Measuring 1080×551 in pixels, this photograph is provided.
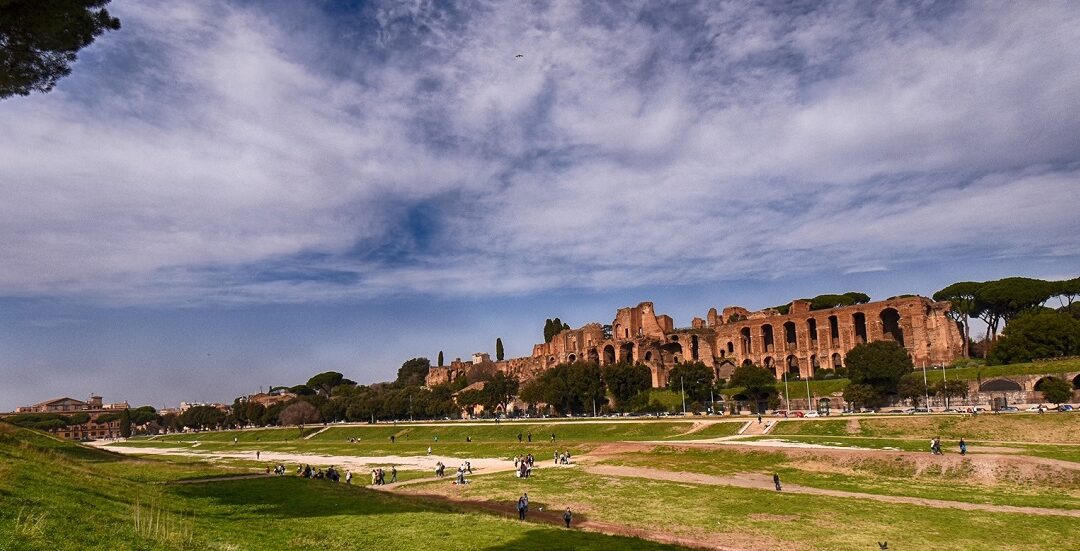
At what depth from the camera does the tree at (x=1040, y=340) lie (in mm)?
60406

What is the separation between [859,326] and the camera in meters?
89.2

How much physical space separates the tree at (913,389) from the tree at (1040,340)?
10721 millimetres

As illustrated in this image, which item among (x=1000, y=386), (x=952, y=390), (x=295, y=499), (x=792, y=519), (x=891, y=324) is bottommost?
(x=792, y=519)

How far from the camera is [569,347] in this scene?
383ft

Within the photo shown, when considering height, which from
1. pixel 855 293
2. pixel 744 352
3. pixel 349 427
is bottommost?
pixel 349 427

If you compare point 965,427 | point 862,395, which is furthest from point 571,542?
point 862,395

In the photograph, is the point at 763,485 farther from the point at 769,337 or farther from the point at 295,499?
the point at 769,337

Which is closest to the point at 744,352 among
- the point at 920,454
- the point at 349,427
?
the point at 349,427

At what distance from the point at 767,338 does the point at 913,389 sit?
133 ft

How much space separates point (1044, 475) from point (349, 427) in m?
83.7

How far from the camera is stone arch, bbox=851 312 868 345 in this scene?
8700 centimetres

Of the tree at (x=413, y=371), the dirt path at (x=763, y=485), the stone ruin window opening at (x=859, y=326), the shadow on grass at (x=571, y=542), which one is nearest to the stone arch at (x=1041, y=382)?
the stone ruin window opening at (x=859, y=326)

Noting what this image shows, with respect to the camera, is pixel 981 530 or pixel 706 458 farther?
pixel 706 458

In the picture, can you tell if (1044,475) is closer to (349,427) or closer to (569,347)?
(349,427)
